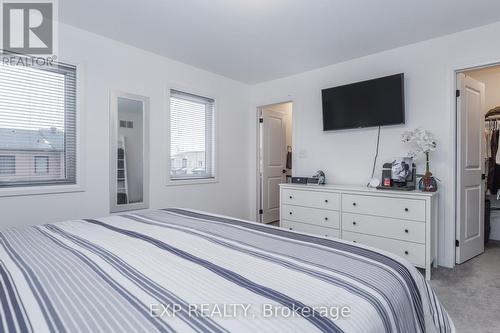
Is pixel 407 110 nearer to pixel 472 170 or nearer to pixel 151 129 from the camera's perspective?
pixel 472 170

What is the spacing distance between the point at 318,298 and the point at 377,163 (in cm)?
288

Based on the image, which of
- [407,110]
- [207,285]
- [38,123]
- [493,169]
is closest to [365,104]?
[407,110]

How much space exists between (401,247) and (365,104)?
1625mm

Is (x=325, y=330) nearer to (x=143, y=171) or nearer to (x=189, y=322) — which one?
(x=189, y=322)

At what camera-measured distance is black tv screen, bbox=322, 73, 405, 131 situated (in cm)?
300

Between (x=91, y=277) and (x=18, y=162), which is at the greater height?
(x=18, y=162)

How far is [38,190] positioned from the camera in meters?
2.43

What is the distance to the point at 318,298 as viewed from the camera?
2.42 feet

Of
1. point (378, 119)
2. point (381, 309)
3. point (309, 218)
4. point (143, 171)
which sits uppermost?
point (378, 119)

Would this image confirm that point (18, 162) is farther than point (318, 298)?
Yes

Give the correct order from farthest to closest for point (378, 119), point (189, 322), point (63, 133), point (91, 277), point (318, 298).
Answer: point (378, 119)
point (63, 133)
point (91, 277)
point (318, 298)
point (189, 322)

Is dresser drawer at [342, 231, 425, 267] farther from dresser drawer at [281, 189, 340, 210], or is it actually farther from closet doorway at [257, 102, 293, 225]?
closet doorway at [257, 102, 293, 225]

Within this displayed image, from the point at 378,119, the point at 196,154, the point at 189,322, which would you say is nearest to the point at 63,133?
the point at 196,154

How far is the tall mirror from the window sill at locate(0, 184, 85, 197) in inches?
14.7
